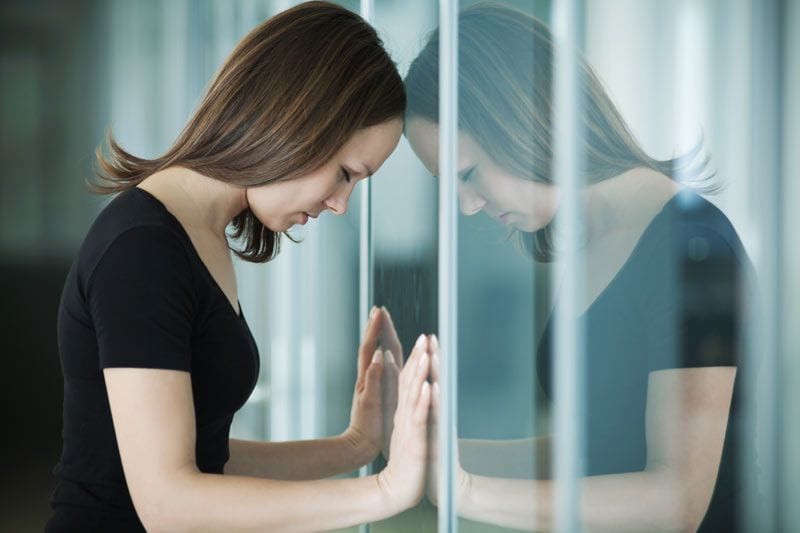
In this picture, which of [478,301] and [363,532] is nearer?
[478,301]

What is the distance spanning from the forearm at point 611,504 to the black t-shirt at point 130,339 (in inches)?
13.5

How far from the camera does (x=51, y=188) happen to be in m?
2.55

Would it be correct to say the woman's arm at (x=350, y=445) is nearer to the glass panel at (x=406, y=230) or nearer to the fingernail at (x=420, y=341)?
the glass panel at (x=406, y=230)

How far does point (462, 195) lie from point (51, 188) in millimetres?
1916

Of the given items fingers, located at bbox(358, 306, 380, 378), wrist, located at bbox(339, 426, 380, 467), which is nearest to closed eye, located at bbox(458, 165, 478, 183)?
fingers, located at bbox(358, 306, 380, 378)

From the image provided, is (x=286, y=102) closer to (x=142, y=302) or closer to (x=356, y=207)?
(x=142, y=302)

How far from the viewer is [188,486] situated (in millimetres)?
874

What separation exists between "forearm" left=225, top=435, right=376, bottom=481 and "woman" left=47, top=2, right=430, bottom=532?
0.23 meters

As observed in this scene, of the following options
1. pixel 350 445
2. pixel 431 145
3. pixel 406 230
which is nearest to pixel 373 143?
pixel 431 145

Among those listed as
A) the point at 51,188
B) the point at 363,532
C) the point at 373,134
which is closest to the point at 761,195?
the point at 373,134

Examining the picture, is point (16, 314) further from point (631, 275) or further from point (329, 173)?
point (631, 275)

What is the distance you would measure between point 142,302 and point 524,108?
1.35 ft

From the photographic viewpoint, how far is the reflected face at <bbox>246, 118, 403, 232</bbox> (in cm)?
108

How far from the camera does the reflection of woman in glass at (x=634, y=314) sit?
0.51 m
